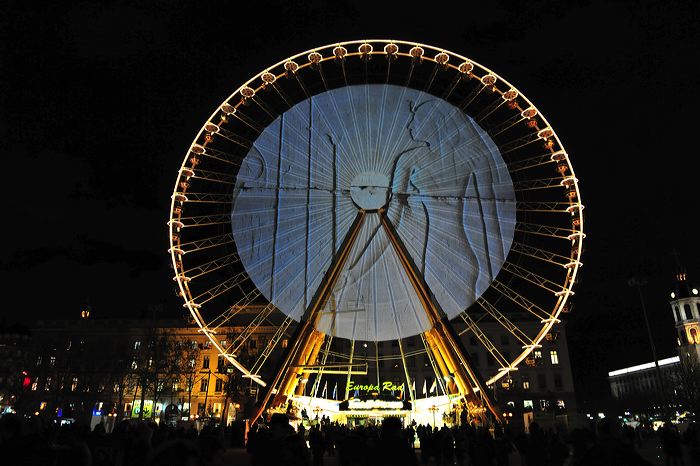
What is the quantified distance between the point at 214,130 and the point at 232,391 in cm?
3537

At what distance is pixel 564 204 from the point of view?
2902 centimetres

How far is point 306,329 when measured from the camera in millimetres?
28094

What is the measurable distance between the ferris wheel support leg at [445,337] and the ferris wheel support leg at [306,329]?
7.04 feet

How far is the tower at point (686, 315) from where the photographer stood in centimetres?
11801

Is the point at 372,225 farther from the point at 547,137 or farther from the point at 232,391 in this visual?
the point at 232,391

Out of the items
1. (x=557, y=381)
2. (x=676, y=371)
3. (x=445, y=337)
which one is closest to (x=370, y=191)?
(x=445, y=337)

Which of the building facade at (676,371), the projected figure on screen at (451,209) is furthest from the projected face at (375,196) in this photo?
the building facade at (676,371)

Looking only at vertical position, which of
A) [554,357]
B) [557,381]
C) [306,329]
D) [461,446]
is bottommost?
[461,446]

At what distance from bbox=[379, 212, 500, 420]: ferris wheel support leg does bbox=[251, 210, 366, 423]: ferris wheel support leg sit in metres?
2.15

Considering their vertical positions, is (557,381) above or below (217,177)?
below

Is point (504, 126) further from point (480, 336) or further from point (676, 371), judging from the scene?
point (676, 371)

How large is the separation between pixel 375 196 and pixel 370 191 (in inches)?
15.0

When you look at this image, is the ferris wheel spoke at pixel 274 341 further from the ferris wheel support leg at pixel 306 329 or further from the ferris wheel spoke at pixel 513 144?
the ferris wheel spoke at pixel 513 144

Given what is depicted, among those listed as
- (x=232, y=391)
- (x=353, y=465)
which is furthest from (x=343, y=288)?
(x=232, y=391)
